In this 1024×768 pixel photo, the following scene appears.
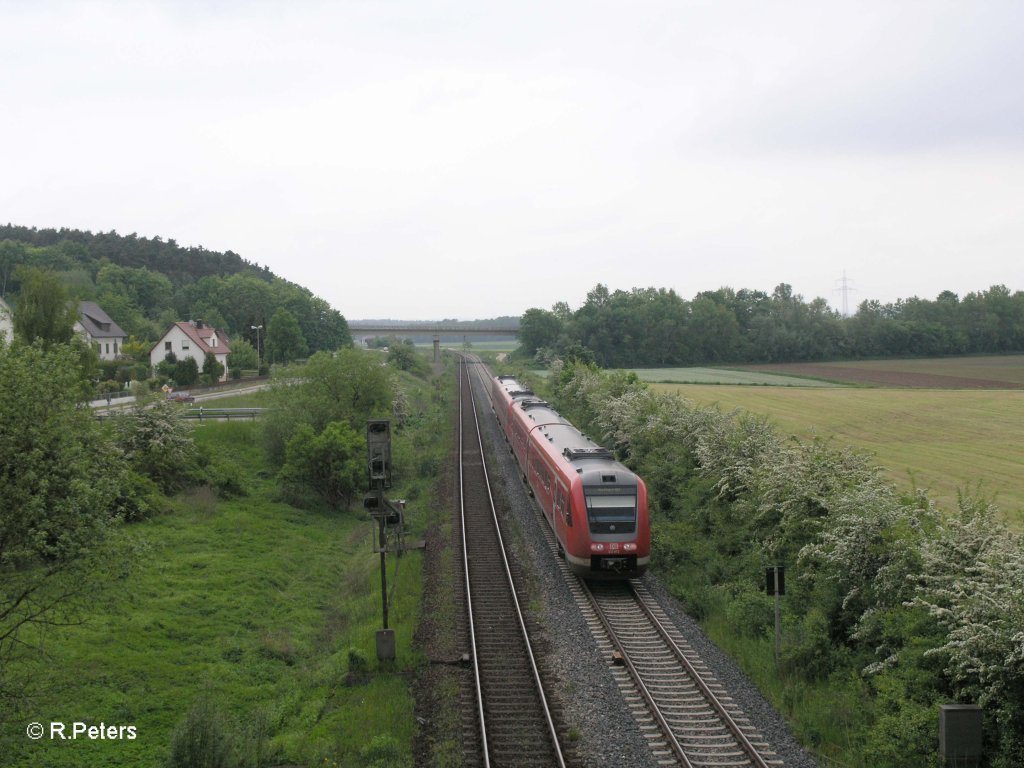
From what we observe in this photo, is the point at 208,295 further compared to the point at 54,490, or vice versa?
the point at 208,295

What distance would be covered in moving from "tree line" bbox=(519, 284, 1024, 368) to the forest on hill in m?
32.8

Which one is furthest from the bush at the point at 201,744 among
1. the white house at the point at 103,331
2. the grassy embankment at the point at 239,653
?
the white house at the point at 103,331

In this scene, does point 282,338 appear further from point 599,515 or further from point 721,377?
point 599,515

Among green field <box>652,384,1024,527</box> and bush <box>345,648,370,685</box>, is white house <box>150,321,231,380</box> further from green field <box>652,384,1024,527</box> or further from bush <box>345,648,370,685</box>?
bush <box>345,648,370,685</box>

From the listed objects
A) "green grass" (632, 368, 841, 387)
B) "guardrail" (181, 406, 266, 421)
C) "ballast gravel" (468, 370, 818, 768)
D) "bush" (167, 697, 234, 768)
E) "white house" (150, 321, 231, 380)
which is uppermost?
"white house" (150, 321, 231, 380)

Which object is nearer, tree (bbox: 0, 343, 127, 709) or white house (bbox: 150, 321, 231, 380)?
tree (bbox: 0, 343, 127, 709)

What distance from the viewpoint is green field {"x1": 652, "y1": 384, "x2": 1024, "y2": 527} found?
31375 mm

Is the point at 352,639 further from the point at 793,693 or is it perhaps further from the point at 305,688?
the point at 793,693

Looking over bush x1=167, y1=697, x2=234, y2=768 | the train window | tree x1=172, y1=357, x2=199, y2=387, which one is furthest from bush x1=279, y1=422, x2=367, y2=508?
tree x1=172, y1=357, x2=199, y2=387

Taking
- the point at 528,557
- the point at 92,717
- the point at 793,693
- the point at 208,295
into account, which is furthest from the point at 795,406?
the point at 208,295

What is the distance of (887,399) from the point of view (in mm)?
63188

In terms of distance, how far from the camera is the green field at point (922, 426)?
31.4 m

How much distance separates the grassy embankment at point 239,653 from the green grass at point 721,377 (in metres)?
63.6

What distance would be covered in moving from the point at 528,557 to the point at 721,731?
1039 centimetres
